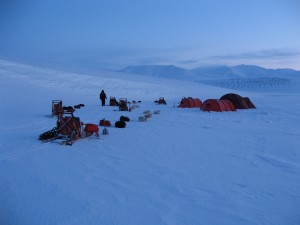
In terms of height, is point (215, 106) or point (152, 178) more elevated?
point (215, 106)

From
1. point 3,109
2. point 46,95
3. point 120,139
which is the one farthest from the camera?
point 46,95

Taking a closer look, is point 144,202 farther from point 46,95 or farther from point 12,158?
point 46,95

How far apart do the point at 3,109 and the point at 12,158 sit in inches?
384

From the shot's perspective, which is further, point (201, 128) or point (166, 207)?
point (201, 128)

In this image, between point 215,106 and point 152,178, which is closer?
point 152,178

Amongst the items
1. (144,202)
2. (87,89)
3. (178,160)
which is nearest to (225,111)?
(178,160)

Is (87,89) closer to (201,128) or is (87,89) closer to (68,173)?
(201,128)

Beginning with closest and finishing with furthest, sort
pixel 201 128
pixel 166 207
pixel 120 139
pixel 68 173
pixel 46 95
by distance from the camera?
pixel 166 207 < pixel 68 173 < pixel 120 139 < pixel 201 128 < pixel 46 95

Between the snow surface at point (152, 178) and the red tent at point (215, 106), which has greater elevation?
the red tent at point (215, 106)

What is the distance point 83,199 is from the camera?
15.4 ft

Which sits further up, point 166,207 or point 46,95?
point 46,95

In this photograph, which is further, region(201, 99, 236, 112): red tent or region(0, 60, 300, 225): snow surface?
region(201, 99, 236, 112): red tent

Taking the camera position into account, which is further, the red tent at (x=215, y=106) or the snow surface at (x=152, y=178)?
the red tent at (x=215, y=106)

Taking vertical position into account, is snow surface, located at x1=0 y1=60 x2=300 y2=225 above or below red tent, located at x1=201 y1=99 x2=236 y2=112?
below
